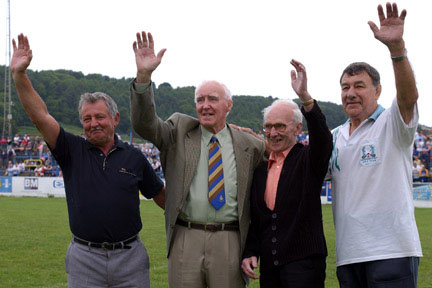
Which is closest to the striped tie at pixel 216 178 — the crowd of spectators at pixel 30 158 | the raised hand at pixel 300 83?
the raised hand at pixel 300 83

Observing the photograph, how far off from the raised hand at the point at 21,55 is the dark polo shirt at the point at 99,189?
0.64m

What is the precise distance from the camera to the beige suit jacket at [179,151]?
13.8 ft

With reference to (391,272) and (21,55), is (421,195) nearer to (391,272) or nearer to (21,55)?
(391,272)

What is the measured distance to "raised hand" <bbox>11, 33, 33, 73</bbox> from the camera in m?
4.09

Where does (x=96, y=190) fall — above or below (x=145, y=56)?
below

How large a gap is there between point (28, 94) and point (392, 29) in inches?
111

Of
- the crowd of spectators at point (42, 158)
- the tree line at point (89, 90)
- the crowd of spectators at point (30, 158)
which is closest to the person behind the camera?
the crowd of spectators at point (42, 158)

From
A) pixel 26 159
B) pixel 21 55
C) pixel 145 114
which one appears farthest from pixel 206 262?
pixel 26 159

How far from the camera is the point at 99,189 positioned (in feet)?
14.0

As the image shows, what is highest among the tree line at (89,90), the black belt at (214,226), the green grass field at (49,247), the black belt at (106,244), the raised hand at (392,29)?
the tree line at (89,90)

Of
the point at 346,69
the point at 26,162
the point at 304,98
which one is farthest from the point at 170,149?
the point at 26,162

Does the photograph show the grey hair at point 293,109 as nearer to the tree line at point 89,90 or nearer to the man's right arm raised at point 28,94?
the man's right arm raised at point 28,94

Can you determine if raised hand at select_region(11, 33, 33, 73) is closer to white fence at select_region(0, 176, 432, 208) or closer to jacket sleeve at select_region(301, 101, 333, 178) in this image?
jacket sleeve at select_region(301, 101, 333, 178)

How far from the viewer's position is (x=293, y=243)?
3934mm
